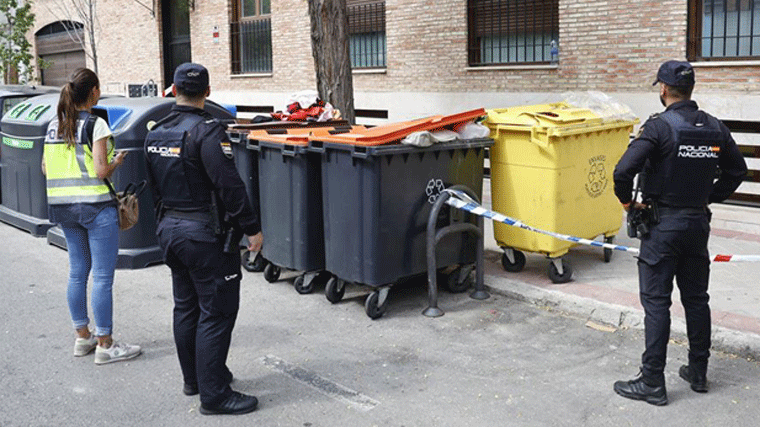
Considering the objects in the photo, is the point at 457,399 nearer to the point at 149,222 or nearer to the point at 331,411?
the point at 331,411

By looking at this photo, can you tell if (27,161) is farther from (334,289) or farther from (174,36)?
Result: (174,36)

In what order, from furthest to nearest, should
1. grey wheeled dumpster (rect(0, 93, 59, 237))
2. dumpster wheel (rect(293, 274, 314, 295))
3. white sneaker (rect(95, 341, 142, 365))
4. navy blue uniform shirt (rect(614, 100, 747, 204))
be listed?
grey wheeled dumpster (rect(0, 93, 59, 237))
dumpster wheel (rect(293, 274, 314, 295))
white sneaker (rect(95, 341, 142, 365))
navy blue uniform shirt (rect(614, 100, 747, 204))

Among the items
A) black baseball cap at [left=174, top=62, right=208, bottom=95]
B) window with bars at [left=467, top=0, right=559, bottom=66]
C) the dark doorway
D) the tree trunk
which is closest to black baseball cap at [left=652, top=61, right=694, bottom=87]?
black baseball cap at [left=174, top=62, right=208, bottom=95]

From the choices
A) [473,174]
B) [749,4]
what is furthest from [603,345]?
[749,4]

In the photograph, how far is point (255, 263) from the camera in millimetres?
7629

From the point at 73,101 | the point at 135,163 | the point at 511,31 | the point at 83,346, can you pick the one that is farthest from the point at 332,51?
the point at 83,346

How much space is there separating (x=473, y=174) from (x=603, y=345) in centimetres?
181

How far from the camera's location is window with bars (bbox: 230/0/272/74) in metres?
17.0

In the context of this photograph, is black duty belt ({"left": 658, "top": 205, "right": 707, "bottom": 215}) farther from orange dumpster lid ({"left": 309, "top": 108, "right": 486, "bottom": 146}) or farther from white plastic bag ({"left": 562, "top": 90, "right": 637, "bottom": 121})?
white plastic bag ({"left": 562, "top": 90, "right": 637, "bottom": 121})

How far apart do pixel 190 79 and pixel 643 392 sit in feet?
9.81

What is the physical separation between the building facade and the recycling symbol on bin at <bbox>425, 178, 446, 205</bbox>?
144 inches

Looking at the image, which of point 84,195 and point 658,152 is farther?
point 84,195

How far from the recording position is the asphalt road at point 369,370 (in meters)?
4.41

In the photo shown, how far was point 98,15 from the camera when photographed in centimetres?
2219
